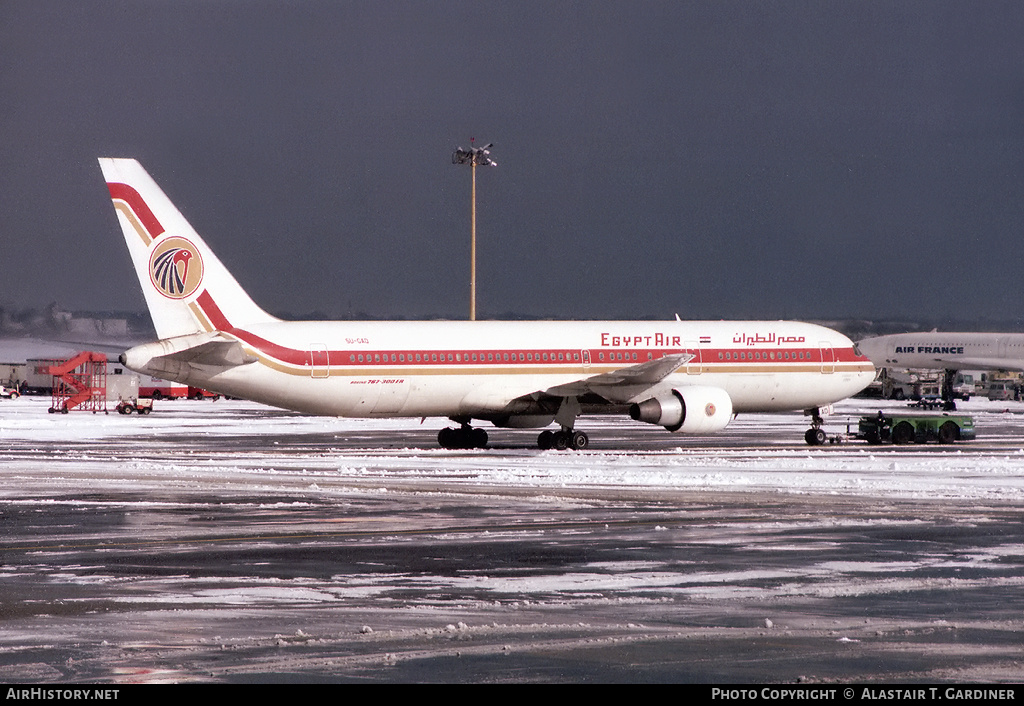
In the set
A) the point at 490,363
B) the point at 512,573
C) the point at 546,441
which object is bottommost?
the point at 512,573

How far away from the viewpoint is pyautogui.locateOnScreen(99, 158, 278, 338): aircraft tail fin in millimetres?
42562

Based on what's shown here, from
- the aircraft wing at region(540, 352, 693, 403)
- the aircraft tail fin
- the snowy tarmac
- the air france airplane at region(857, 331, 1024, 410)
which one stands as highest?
the air france airplane at region(857, 331, 1024, 410)

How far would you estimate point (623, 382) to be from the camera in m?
44.8

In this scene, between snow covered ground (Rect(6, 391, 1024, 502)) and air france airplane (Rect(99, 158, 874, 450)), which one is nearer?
snow covered ground (Rect(6, 391, 1024, 502))

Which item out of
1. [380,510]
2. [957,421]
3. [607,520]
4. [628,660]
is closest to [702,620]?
[628,660]

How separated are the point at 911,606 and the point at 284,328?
3142 cm

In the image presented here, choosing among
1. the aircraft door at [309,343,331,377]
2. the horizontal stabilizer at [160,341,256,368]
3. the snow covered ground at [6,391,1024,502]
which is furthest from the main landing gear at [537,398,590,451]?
the horizontal stabilizer at [160,341,256,368]

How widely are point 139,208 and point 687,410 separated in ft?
59.9

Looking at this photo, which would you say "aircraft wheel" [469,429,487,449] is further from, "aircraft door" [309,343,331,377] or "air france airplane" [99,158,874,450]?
"aircraft door" [309,343,331,377]

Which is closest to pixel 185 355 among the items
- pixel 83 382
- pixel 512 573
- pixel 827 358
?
pixel 827 358

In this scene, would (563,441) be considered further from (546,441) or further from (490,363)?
(490,363)

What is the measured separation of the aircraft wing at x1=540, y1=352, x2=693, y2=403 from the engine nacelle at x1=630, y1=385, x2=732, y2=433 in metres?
0.58

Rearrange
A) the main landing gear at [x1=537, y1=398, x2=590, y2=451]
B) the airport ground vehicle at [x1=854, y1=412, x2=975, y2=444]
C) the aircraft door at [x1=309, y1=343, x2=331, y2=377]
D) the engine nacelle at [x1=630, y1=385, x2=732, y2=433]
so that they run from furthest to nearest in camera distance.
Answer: the airport ground vehicle at [x1=854, y1=412, x2=975, y2=444], the main landing gear at [x1=537, y1=398, x2=590, y2=451], the engine nacelle at [x1=630, y1=385, x2=732, y2=433], the aircraft door at [x1=309, y1=343, x2=331, y2=377]
